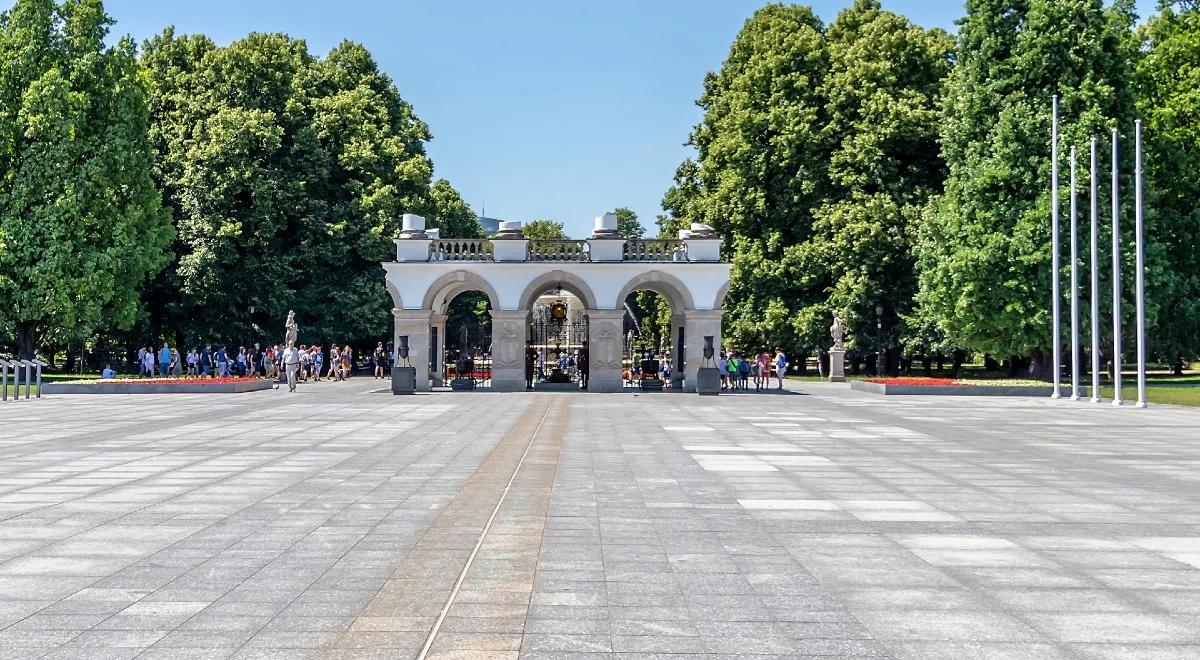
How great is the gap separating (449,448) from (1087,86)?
1293 inches

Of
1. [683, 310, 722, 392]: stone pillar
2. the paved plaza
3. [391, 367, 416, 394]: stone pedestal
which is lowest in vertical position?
the paved plaza

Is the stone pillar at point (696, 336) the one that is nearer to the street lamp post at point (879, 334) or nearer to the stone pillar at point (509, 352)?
the stone pillar at point (509, 352)

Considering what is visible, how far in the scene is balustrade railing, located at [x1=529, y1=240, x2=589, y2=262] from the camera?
143 feet

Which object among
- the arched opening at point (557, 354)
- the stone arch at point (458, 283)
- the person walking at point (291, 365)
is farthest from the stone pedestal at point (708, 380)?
the person walking at point (291, 365)

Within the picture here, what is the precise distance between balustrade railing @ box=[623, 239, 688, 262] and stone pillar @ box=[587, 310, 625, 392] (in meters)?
2.40

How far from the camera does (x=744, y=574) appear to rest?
8094 mm

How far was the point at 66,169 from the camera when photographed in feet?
144

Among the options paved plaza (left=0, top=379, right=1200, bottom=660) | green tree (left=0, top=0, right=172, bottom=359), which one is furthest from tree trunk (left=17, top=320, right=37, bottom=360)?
paved plaza (left=0, top=379, right=1200, bottom=660)

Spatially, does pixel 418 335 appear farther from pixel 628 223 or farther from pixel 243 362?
pixel 628 223

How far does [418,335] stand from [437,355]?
175 inches

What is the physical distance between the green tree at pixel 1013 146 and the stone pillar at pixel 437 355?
18879 millimetres

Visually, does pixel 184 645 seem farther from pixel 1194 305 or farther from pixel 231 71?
pixel 231 71

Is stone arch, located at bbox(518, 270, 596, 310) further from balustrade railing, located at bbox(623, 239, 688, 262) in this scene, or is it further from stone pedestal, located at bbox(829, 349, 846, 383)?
stone pedestal, located at bbox(829, 349, 846, 383)

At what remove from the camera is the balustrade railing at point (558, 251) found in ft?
143
